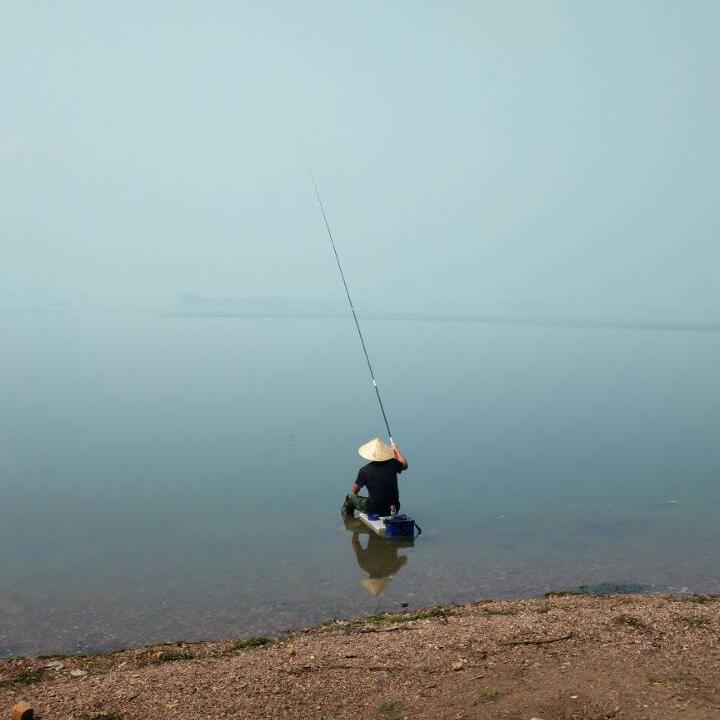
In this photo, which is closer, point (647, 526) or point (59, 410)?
point (647, 526)

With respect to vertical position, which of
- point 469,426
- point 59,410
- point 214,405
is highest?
point 59,410

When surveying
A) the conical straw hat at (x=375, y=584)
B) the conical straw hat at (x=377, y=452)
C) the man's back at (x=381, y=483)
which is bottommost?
the conical straw hat at (x=375, y=584)

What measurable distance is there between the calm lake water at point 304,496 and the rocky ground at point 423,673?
1492 millimetres

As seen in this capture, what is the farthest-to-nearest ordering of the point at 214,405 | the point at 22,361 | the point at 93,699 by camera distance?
the point at 22,361 < the point at 214,405 < the point at 93,699

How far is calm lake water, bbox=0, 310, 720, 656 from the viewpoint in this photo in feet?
32.3

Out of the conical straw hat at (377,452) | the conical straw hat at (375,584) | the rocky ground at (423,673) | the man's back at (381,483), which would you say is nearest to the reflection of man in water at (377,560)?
the conical straw hat at (375,584)

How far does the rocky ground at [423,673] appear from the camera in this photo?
229 inches

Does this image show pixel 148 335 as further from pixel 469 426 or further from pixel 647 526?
pixel 647 526

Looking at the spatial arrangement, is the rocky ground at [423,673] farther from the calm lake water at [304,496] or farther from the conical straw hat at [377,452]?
the conical straw hat at [377,452]

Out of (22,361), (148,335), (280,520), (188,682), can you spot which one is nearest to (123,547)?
(280,520)

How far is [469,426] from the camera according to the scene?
871 inches

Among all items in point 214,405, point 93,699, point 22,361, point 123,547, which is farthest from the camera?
point 22,361

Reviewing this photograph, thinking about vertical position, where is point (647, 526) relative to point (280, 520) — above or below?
below

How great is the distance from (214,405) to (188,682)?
18203mm
